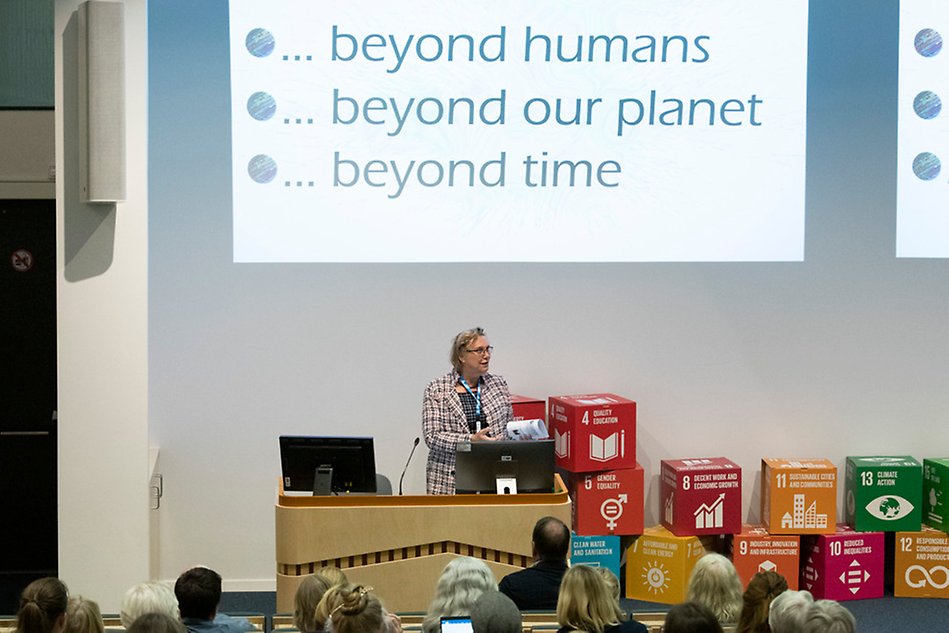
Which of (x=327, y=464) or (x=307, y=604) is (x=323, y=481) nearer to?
(x=327, y=464)

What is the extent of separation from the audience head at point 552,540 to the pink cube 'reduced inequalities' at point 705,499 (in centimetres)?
209

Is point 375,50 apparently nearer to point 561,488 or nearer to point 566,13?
point 566,13

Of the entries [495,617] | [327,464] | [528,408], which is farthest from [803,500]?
[495,617]

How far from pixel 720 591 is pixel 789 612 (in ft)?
1.94

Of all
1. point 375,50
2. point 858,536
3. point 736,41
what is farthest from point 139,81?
point 858,536

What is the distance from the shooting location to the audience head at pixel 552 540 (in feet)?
16.0

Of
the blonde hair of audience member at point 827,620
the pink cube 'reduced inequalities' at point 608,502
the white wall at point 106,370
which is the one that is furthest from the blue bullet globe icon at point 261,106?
the blonde hair of audience member at point 827,620

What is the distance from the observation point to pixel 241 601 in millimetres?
6980

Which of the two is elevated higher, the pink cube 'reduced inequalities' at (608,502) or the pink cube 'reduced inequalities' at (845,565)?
the pink cube 'reduced inequalities' at (608,502)

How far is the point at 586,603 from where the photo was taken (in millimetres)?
3953

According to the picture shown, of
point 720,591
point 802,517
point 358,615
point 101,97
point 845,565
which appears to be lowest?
point 845,565

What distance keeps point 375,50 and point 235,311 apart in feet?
5.59

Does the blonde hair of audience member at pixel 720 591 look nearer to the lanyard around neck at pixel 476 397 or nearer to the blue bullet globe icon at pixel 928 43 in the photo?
the lanyard around neck at pixel 476 397

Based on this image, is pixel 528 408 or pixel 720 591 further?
pixel 528 408
